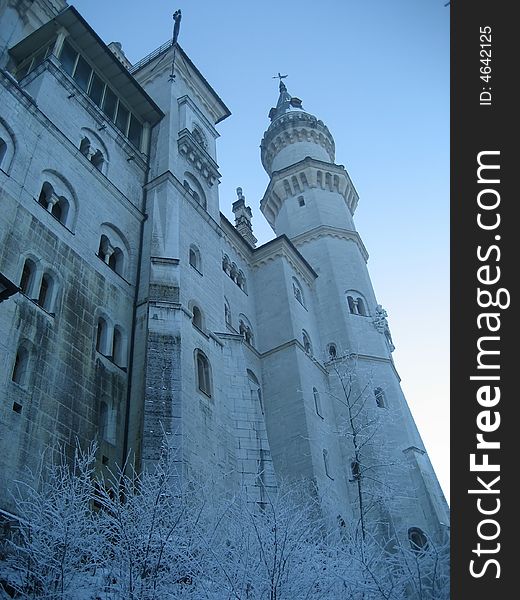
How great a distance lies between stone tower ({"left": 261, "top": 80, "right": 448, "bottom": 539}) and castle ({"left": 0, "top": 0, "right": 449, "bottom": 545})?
115 millimetres

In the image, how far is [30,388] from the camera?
12906mm

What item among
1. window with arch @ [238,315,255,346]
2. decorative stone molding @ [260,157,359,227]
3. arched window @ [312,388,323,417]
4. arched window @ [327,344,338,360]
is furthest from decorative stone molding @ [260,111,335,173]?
arched window @ [312,388,323,417]

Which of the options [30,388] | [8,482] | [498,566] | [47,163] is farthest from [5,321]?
[498,566]

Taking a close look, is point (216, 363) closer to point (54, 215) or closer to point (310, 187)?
point (54, 215)

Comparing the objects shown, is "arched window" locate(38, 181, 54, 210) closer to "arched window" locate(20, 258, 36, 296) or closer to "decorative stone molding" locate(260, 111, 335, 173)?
"arched window" locate(20, 258, 36, 296)

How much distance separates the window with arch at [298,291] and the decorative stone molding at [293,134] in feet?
51.9

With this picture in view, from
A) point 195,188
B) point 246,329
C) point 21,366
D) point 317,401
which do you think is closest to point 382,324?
point 317,401

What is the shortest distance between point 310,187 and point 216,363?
22858 mm

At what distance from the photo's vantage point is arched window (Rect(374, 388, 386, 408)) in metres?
27.4

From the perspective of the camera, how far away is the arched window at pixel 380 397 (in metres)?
27.4

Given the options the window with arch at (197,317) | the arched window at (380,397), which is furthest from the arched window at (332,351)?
the window with arch at (197,317)

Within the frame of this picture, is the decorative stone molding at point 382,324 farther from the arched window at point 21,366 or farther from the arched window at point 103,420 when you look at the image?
the arched window at point 21,366

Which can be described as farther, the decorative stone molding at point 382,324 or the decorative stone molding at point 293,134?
the decorative stone molding at point 293,134

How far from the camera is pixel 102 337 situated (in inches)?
646
